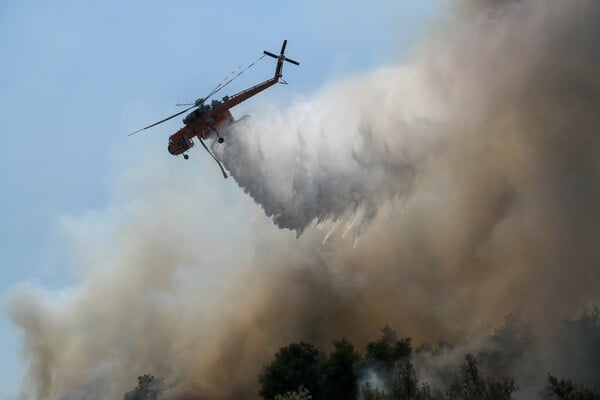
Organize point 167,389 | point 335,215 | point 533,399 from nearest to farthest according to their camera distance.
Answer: point 533,399
point 335,215
point 167,389

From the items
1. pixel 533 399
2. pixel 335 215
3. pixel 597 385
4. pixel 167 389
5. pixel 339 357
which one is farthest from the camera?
pixel 167 389

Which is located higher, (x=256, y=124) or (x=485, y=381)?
(x=256, y=124)

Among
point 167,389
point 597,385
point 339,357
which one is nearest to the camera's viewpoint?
point 597,385

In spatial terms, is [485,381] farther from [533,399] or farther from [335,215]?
[335,215]

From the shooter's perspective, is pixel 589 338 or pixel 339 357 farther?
pixel 339 357

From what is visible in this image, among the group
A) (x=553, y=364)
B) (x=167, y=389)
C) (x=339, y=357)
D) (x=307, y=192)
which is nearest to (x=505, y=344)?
(x=553, y=364)

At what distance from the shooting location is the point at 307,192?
208ft

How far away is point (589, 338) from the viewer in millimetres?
65062

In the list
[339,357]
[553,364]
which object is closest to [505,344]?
[553,364]

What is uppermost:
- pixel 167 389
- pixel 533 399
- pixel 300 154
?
pixel 300 154

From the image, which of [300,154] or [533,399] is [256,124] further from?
[533,399]

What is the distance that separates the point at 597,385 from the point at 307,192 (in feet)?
95.2

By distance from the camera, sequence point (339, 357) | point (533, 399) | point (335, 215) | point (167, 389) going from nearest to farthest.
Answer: point (533, 399), point (335, 215), point (339, 357), point (167, 389)

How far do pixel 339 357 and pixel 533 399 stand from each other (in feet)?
71.7
